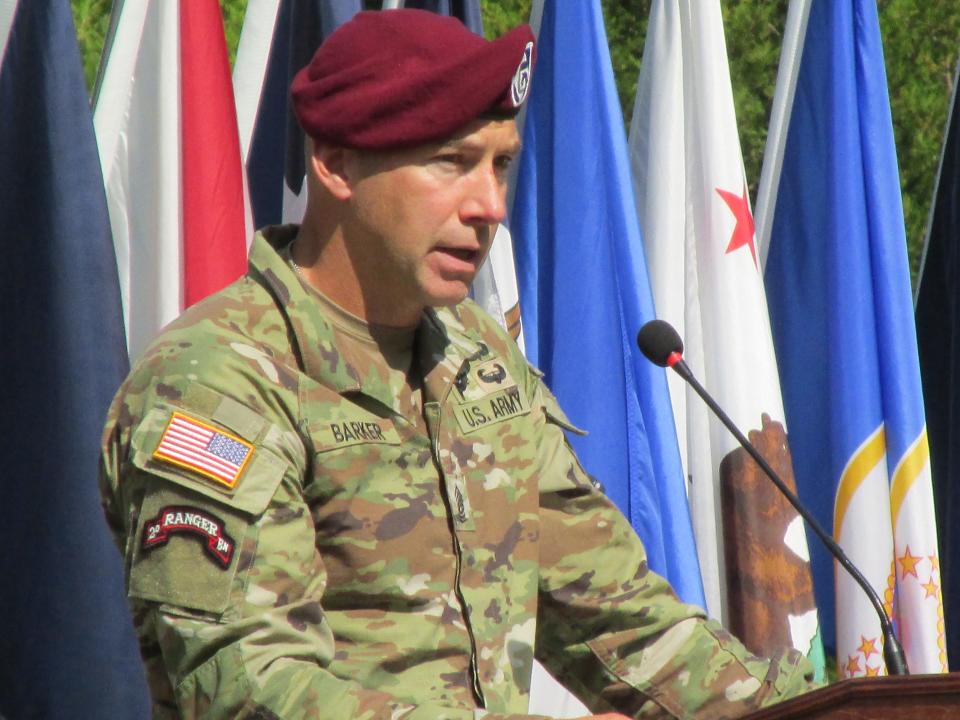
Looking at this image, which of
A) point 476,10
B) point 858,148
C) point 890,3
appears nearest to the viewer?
point 476,10

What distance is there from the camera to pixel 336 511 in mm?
2246

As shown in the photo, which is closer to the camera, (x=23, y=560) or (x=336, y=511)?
(x=336, y=511)

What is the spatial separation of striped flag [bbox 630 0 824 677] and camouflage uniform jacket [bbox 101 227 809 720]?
1885mm

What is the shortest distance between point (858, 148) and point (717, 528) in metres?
1.19

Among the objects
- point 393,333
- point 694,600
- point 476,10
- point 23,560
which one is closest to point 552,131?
point 476,10

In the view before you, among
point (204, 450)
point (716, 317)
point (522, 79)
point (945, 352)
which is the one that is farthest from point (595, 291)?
point (204, 450)

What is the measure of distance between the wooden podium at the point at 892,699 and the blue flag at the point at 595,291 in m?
2.41

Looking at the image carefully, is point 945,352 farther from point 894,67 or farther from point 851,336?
point 894,67

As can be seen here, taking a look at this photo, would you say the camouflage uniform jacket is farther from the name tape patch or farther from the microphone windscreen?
the microphone windscreen

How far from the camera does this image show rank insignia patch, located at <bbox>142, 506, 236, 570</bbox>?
79.8 inches

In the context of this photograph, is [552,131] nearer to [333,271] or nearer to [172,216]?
[172,216]

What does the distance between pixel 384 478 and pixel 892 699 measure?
76 cm

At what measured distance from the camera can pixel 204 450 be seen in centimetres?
206

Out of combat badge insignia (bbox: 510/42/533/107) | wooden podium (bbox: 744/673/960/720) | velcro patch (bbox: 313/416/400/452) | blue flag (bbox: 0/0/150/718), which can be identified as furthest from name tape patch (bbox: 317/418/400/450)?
blue flag (bbox: 0/0/150/718)
